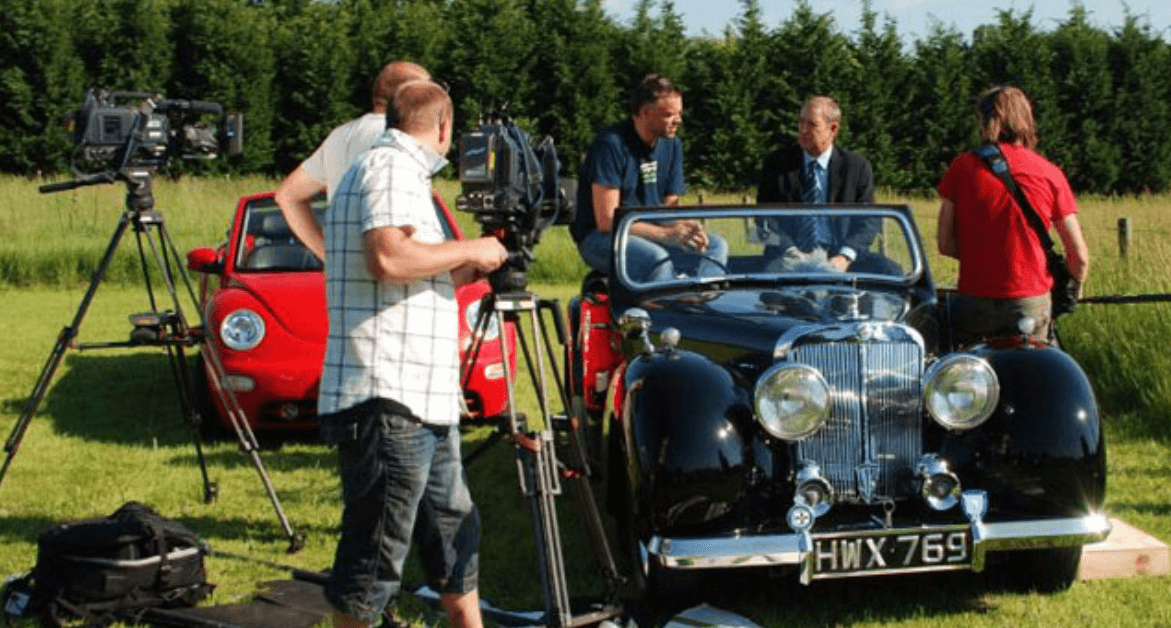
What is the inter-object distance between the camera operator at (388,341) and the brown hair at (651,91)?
3269 mm

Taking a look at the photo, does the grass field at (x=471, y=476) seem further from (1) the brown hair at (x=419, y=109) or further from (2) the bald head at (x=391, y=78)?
(1) the brown hair at (x=419, y=109)

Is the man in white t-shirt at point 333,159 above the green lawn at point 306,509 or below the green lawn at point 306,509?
above

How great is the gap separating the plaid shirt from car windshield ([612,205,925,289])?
8.71ft

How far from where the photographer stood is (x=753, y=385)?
18.6 ft

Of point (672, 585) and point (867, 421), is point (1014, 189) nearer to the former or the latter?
point (867, 421)

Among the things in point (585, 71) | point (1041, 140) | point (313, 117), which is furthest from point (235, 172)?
point (1041, 140)

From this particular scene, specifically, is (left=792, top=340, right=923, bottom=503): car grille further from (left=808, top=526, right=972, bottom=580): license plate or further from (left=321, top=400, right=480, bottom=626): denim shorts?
(left=321, top=400, right=480, bottom=626): denim shorts

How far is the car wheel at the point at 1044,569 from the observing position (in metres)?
5.62

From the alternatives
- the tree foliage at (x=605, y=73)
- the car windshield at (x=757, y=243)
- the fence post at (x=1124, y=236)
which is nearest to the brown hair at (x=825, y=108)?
the car windshield at (x=757, y=243)

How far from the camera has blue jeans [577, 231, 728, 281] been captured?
680cm

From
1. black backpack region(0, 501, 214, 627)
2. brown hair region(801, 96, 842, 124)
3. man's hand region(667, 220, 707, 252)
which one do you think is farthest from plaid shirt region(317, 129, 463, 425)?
brown hair region(801, 96, 842, 124)

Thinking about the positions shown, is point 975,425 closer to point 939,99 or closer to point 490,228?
point 490,228

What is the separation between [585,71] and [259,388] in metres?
21.6

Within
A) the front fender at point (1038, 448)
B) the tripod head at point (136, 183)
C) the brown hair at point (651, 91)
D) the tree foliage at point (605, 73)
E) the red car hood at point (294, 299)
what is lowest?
the front fender at point (1038, 448)
